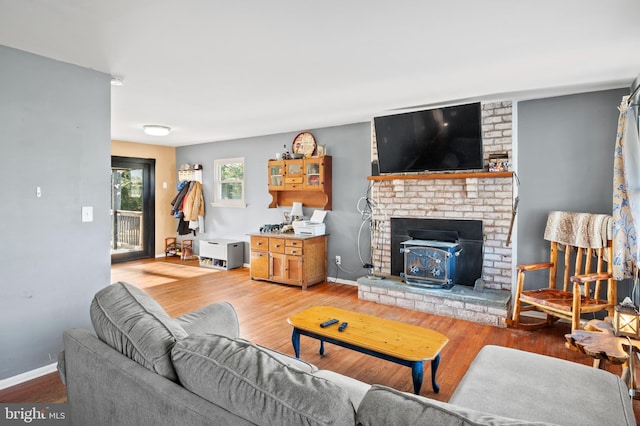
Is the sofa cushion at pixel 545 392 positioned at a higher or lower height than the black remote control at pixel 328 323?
higher

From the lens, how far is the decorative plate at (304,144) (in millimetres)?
5516

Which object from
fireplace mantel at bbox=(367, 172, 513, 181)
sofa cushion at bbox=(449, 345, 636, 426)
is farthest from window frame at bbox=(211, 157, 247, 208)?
sofa cushion at bbox=(449, 345, 636, 426)

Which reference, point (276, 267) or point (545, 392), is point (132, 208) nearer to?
A: point (276, 267)

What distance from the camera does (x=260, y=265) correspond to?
5.46m

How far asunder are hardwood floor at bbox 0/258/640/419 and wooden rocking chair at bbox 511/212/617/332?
0.31 metres

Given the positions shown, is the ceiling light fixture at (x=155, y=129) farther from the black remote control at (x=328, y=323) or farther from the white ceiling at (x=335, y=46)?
the black remote control at (x=328, y=323)

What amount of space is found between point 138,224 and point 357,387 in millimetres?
6685

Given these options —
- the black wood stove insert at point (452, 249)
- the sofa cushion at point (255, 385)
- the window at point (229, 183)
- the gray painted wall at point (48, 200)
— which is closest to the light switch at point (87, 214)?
the gray painted wall at point (48, 200)

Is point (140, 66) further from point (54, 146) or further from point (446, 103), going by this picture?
point (446, 103)

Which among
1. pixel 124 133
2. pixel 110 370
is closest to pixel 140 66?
pixel 110 370

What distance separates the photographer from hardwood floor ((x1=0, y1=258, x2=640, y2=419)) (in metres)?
2.51

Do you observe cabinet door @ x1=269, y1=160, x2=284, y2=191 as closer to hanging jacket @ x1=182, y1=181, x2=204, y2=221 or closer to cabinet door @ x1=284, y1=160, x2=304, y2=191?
cabinet door @ x1=284, y1=160, x2=304, y2=191

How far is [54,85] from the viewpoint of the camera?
2646 mm

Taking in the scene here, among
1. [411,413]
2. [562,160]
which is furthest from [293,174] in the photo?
[411,413]
